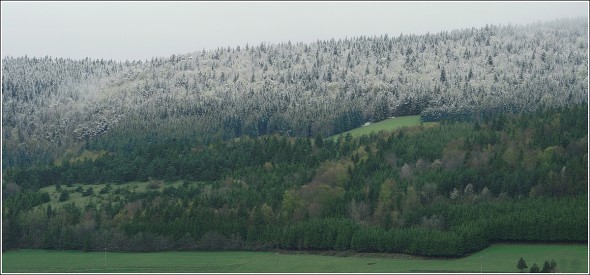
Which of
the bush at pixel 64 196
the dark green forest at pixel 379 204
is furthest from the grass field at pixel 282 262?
the bush at pixel 64 196

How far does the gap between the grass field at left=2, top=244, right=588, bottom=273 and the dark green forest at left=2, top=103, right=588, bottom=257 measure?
349 centimetres

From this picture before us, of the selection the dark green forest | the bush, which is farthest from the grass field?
the bush

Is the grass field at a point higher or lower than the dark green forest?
lower

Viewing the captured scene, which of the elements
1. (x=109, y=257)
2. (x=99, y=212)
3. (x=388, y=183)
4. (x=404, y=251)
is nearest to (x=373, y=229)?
(x=404, y=251)

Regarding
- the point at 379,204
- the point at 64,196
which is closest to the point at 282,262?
the point at 379,204

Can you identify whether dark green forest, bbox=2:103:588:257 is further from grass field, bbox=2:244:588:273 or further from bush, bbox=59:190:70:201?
grass field, bbox=2:244:588:273

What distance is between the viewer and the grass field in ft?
424

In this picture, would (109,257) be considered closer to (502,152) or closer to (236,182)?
(236,182)

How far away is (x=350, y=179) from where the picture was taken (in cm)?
18500

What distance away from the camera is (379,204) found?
167 meters

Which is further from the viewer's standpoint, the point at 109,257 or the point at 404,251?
the point at 109,257

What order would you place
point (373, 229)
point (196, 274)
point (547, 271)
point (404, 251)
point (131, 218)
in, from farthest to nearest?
1. point (131, 218)
2. point (373, 229)
3. point (404, 251)
4. point (196, 274)
5. point (547, 271)

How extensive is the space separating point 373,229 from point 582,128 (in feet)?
165

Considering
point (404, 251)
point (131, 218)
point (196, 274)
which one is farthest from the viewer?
point (131, 218)
